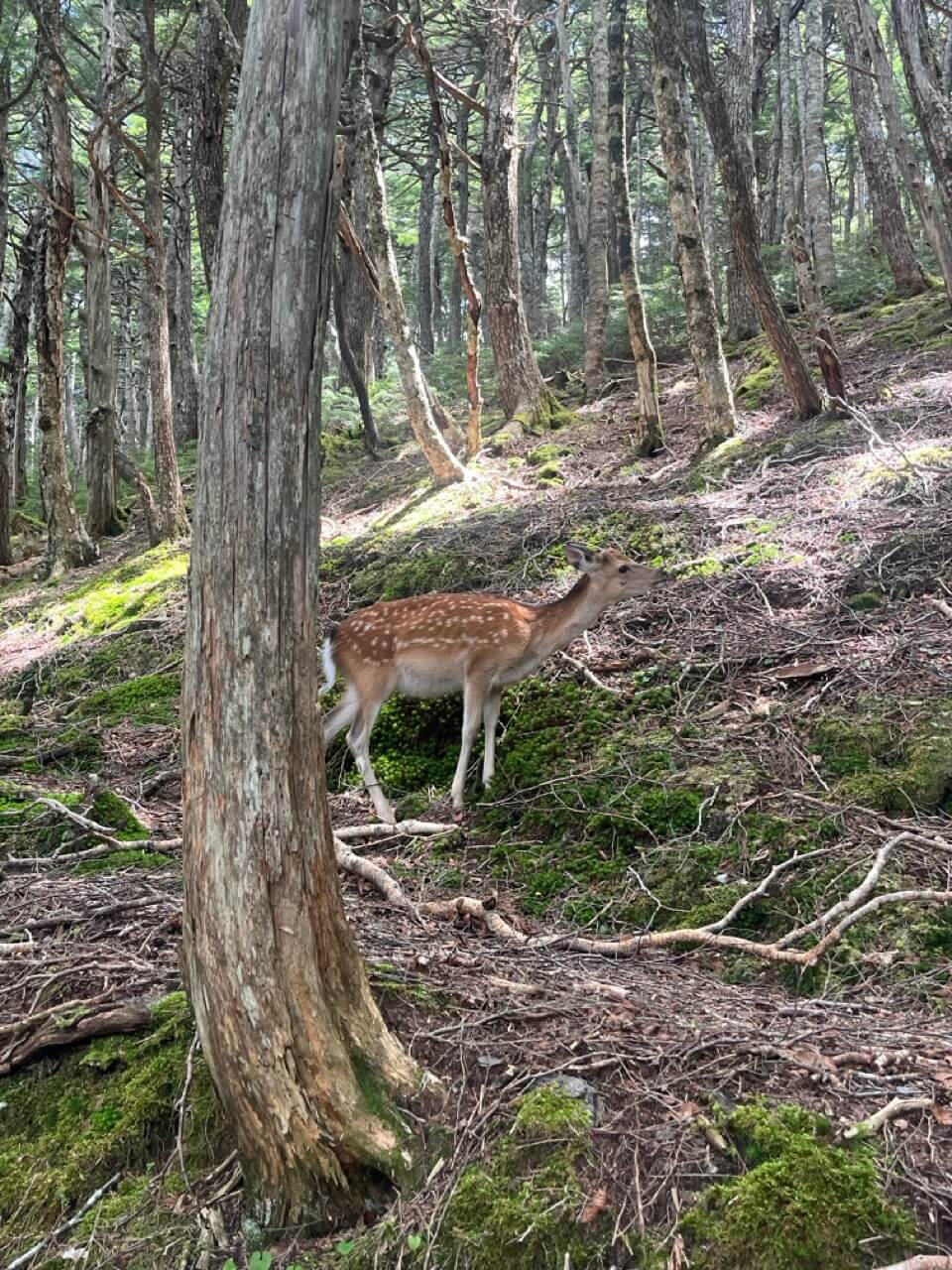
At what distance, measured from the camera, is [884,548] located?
6.72 meters

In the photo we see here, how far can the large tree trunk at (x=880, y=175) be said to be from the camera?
1628 centimetres

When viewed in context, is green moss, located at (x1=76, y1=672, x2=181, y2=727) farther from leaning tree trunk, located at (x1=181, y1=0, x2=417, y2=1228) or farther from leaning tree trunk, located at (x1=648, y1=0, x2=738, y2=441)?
leaning tree trunk, located at (x1=648, y1=0, x2=738, y2=441)

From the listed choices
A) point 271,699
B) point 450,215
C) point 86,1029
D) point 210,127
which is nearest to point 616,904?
point 86,1029

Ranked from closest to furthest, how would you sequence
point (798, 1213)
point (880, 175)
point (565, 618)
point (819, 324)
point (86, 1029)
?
point (798, 1213) < point (86, 1029) < point (565, 618) < point (819, 324) < point (880, 175)

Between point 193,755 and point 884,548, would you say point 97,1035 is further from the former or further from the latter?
point 884,548

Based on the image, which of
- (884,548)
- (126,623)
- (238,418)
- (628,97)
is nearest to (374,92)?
(126,623)

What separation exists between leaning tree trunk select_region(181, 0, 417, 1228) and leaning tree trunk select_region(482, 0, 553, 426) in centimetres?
1168

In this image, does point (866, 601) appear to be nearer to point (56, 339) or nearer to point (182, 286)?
point (56, 339)

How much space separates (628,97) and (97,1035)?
3494 centimetres

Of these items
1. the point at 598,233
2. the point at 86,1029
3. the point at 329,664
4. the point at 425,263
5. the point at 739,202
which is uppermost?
the point at 425,263

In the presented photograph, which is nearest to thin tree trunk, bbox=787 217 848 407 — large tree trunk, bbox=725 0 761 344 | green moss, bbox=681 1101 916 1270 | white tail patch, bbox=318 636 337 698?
white tail patch, bbox=318 636 337 698

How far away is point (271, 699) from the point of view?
8.77 feet

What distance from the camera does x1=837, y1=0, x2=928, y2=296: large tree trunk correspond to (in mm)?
16281

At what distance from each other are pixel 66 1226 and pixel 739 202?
10560 mm
